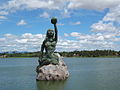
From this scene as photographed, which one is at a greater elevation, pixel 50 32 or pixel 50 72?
pixel 50 32

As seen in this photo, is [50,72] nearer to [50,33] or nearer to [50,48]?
[50,48]

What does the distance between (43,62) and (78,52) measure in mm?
161597

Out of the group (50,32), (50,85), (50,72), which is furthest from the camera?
(50,32)

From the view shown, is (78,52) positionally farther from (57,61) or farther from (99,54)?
(57,61)

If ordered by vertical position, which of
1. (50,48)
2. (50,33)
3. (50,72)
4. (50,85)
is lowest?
(50,85)

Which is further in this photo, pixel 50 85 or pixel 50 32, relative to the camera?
pixel 50 32

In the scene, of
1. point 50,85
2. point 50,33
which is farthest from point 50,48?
point 50,85

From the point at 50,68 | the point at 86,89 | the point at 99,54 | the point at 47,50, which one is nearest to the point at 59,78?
the point at 50,68

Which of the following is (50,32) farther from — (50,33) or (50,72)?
(50,72)

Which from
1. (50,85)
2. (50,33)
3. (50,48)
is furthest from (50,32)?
(50,85)

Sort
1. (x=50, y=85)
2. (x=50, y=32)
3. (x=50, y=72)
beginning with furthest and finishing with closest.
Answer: (x=50, y=32) < (x=50, y=72) < (x=50, y=85)

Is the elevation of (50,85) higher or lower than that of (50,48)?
lower

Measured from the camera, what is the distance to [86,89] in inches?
771

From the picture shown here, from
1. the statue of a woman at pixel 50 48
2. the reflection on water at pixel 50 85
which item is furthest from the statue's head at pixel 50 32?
the reflection on water at pixel 50 85
